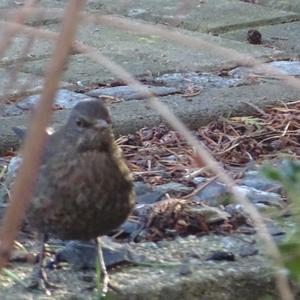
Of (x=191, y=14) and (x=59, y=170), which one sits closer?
(x=59, y=170)

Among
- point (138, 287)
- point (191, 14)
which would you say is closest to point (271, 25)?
point (191, 14)

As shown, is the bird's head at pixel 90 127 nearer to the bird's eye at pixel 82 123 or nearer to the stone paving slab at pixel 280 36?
the bird's eye at pixel 82 123

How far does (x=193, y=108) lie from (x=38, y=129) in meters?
2.71

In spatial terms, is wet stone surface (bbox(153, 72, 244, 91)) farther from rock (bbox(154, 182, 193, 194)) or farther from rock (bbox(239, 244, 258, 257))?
rock (bbox(239, 244, 258, 257))

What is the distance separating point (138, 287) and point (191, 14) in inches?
125

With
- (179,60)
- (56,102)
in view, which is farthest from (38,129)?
(179,60)

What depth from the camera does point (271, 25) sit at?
16.3ft

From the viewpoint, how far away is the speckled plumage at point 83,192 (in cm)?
235

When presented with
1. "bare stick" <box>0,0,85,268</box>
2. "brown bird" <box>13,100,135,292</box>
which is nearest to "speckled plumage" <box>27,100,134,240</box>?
"brown bird" <box>13,100,135,292</box>

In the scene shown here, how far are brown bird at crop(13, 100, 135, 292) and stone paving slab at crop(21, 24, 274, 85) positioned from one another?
1378 millimetres

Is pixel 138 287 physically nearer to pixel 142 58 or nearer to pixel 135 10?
pixel 142 58

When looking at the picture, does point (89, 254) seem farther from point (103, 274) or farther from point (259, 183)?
point (259, 183)

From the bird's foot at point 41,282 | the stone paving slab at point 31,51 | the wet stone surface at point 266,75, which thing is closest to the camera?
the bird's foot at point 41,282

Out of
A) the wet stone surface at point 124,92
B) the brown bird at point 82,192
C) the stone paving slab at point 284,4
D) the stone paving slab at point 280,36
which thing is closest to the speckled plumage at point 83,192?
the brown bird at point 82,192
